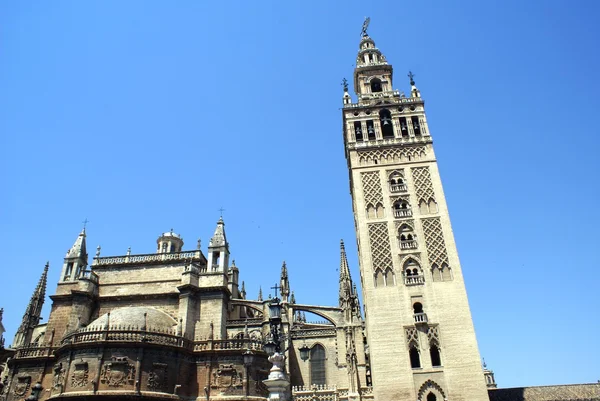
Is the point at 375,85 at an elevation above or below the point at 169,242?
above

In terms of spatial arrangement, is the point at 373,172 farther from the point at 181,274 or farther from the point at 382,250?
the point at 181,274

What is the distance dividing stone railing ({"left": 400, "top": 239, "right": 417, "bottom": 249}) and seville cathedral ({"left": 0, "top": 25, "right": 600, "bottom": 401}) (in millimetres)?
140

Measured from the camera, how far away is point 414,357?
2495cm

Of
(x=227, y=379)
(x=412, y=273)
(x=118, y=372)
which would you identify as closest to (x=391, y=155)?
(x=412, y=273)

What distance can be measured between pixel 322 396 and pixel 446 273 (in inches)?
418

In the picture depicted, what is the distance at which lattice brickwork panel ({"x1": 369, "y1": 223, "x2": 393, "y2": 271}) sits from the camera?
2738 centimetres

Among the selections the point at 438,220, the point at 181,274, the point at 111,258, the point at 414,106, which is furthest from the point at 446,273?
the point at 111,258

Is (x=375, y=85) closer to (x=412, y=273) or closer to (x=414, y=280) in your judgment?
(x=412, y=273)

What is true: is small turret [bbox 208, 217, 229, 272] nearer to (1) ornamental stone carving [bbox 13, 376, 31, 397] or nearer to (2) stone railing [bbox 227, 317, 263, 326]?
(2) stone railing [bbox 227, 317, 263, 326]

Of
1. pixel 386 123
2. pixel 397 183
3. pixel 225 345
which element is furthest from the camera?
pixel 386 123

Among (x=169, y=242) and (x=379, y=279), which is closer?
(x=379, y=279)


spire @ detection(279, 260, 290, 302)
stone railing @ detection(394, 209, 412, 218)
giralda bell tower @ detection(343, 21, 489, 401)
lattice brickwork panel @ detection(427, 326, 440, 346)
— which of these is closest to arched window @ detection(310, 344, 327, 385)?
spire @ detection(279, 260, 290, 302)

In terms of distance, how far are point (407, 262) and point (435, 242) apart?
2257mm

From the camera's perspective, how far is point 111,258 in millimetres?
34875
